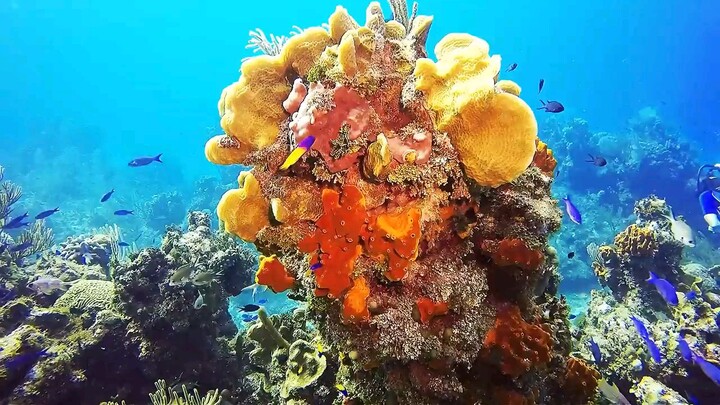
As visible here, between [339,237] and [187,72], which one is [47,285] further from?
[187,72]

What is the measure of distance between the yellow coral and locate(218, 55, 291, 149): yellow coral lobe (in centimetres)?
110

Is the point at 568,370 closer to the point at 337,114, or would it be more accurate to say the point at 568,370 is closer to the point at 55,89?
the point at 337,114

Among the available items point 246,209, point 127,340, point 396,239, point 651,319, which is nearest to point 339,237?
point 396,239

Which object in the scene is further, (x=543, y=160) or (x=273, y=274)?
(x=543, y=160)

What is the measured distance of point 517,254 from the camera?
2.61 m

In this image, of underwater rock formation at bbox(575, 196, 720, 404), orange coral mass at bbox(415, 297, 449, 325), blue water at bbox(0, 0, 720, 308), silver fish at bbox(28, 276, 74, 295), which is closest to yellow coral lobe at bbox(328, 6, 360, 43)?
orange coral mass at bbox(415, 297, 449, 325)

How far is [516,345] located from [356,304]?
48.8 inches

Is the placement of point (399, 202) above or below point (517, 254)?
above

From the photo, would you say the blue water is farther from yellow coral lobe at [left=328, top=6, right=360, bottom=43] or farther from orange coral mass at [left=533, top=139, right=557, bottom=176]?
orange coral mass at [left=533, top=139, right=557, bottom=176]

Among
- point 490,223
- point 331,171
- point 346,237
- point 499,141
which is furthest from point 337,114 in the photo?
point 490,223

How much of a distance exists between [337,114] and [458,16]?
14463cm

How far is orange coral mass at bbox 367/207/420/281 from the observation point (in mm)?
2324

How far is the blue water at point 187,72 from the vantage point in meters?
40.1

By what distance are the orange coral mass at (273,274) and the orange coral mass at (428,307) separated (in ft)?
3.04
